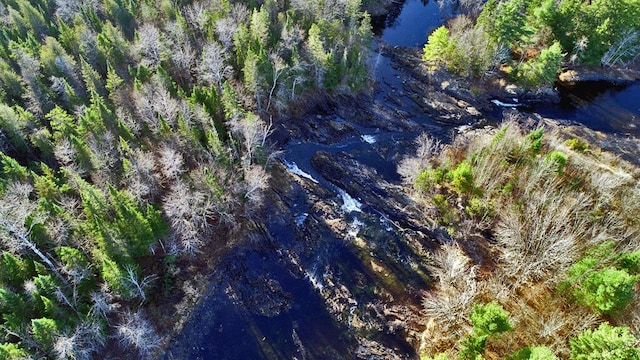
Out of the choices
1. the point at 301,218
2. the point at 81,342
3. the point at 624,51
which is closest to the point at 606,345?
the point at 301,218


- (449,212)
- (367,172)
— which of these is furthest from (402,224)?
(367,172)

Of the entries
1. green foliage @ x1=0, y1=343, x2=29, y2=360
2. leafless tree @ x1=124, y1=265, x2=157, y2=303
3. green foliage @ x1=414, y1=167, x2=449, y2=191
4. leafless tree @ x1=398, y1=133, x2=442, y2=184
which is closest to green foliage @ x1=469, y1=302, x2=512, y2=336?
green foliage @ x1=414, y1=167, x2=449, y2=191

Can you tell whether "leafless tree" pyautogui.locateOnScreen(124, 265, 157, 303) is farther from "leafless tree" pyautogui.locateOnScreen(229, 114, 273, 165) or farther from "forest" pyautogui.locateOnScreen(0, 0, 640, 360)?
"leafless tree" pyautogui.locateOnScreen(229, 114, 273, 165)

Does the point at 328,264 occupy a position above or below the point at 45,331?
above

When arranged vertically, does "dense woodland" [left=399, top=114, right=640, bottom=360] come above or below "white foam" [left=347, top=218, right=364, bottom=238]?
above

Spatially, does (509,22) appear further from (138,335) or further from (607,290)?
(138,335)

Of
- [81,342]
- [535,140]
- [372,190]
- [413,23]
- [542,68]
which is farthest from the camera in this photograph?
[413,23]

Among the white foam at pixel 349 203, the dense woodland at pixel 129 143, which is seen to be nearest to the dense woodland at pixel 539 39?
the dense woodland at pixel 129 143
